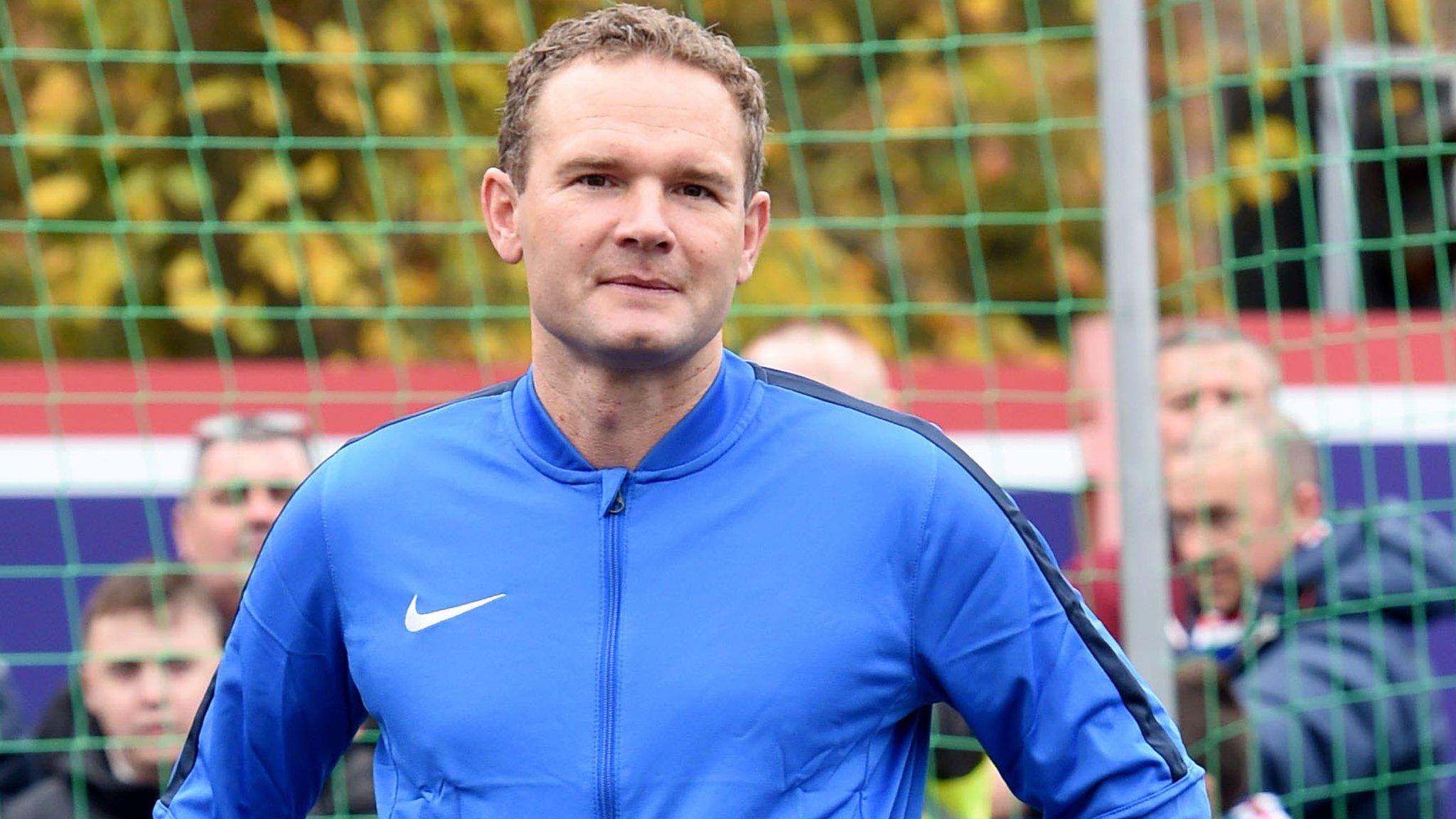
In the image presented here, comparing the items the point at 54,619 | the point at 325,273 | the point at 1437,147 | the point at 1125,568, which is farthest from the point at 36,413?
the point at 1437,147

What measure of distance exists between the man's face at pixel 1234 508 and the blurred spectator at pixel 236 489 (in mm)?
1867

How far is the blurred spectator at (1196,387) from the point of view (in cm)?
380

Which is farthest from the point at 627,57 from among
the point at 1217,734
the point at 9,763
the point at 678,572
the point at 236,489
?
the point at 9,763

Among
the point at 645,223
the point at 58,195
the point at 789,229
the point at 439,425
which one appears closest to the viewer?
the point at 645,223

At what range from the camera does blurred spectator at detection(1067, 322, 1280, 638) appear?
380cm

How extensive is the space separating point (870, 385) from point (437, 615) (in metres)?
1.75

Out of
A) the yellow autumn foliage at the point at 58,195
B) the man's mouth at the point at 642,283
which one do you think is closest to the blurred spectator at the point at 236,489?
the yellow autumn foliage at the point at 58,195

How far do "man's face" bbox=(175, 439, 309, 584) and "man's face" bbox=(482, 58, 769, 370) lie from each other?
7.28ft

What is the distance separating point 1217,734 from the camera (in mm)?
3477

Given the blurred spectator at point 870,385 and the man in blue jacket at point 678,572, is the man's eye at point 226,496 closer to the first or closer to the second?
the blurred spectator at point 870,385

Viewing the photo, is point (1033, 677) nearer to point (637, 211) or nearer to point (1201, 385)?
point (637, 211)

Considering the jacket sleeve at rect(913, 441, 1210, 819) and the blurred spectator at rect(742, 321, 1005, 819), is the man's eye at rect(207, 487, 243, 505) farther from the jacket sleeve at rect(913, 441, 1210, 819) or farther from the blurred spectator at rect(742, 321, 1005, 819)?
the jacket sleeve at rect(913, 441, 1210, 819)

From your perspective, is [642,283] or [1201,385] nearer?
[642,283]

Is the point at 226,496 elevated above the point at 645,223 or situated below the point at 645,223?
below
